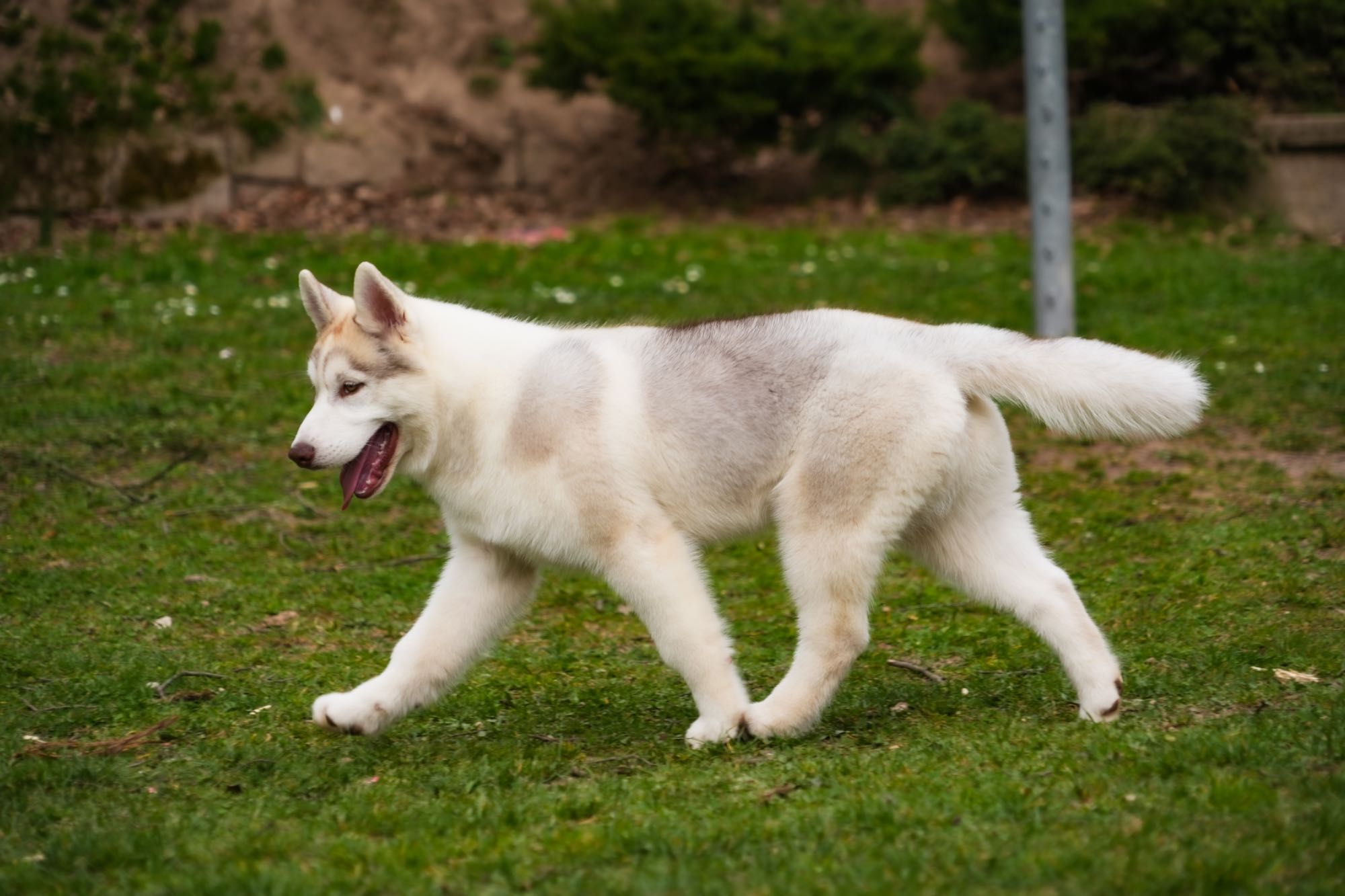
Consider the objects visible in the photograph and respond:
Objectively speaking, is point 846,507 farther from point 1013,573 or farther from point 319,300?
point 319,300

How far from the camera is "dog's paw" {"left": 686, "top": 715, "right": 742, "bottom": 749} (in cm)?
495

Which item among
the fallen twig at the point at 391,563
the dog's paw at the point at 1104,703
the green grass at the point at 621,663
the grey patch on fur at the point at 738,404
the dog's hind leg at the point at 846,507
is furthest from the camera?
the fallen twig at the point at 391,563

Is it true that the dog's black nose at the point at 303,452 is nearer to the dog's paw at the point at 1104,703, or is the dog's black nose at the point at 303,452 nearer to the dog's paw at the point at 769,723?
the dog's paw at the point at 769,723

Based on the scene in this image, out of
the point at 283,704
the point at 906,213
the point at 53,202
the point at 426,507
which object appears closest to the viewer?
the point at 283,704

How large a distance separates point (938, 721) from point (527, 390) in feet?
5.82

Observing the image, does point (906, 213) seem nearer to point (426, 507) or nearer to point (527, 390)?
point (426, 507)

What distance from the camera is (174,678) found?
19.1ft

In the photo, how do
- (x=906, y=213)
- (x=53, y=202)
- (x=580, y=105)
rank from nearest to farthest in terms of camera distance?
(x=53, y=202) < (x=906, y=213) < (x=580, y=105)

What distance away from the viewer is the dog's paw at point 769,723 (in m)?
4.97

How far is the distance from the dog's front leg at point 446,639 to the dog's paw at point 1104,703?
6.28 ft

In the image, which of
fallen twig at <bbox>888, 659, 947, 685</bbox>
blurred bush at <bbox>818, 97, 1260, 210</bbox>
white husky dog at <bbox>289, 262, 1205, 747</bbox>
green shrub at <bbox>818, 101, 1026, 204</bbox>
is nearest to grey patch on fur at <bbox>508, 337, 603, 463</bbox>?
white husky dog at <bbox>289, 262, 1205, 747</bbox>

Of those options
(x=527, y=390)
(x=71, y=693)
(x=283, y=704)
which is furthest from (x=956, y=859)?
(x=71, y=693)

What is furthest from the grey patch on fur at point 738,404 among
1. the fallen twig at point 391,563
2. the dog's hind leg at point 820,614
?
the fallen twig at point 391,563

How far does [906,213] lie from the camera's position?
591 inches
